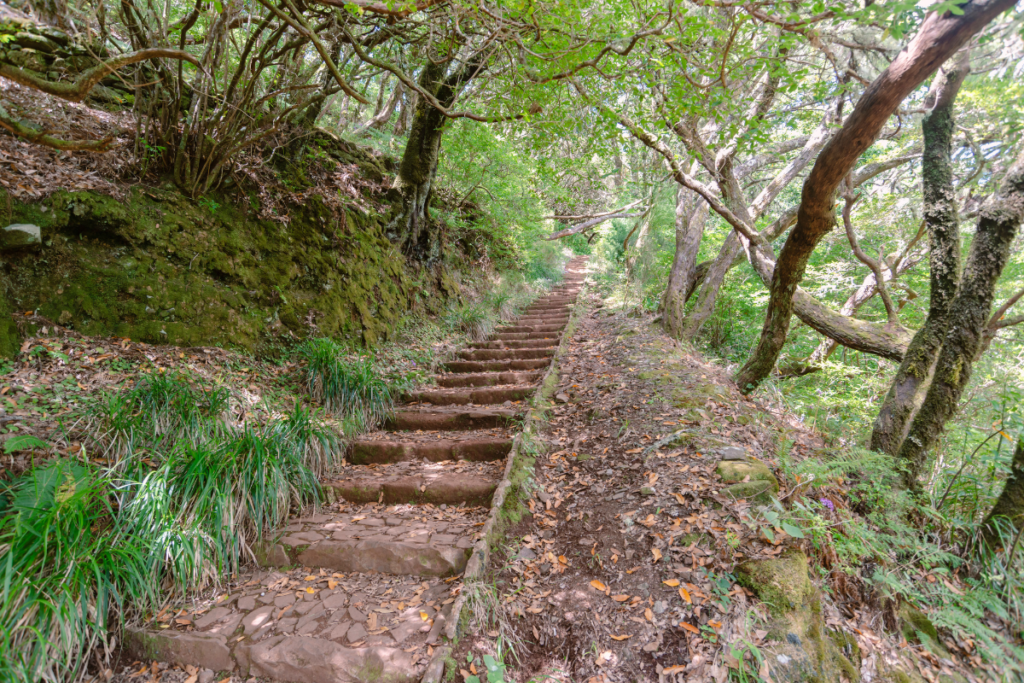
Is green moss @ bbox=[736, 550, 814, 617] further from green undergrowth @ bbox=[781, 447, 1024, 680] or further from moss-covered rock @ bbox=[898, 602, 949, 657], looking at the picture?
moss-covered rock @ bbox=[898, 602, 949, 657]

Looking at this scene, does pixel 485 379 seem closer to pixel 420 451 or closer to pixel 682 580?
pixel 420 451

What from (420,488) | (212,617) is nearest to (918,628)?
(420,488)

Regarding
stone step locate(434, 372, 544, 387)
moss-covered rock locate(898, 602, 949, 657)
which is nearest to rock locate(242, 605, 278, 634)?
stone step locate(434, 372, 544, 387)

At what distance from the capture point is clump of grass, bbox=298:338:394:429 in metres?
4.44

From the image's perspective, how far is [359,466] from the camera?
407 centimetres

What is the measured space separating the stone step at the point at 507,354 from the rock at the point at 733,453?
373cm

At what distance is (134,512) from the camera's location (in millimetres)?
2402

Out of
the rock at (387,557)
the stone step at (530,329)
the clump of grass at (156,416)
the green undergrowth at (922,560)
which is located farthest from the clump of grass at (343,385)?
the stone step at (530,329)

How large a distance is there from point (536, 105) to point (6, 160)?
16.7ft

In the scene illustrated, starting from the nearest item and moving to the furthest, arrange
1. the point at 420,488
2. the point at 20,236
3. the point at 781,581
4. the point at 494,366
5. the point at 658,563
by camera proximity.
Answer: the point at 781,581, the point at 658,563, the point at 20,236, the point at 420,488, the point at 494,366

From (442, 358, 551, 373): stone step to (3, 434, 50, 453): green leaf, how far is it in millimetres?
4339

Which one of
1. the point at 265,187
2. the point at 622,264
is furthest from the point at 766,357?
the point at 622,264

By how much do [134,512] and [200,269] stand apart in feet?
8.90

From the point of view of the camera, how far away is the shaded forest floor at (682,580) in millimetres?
2182
